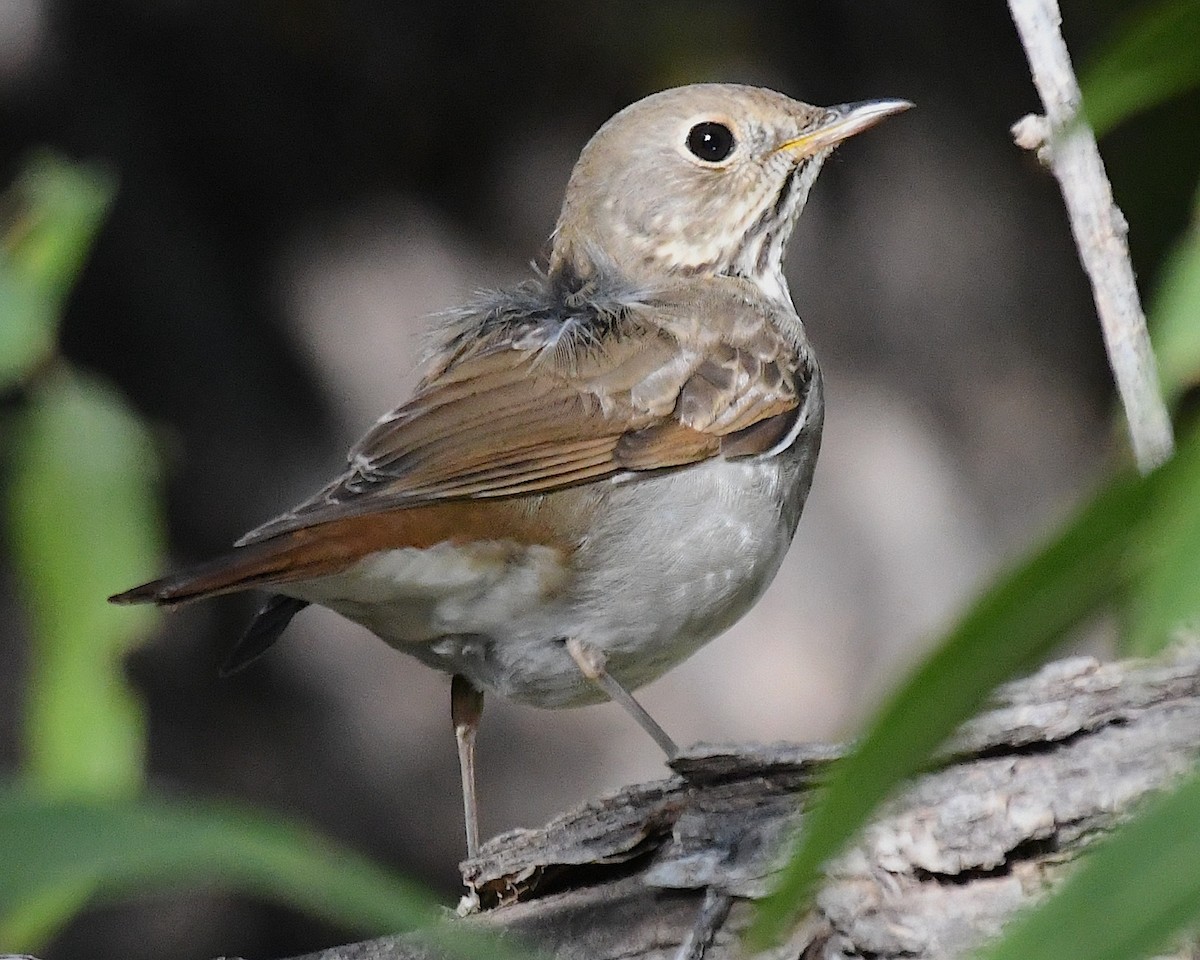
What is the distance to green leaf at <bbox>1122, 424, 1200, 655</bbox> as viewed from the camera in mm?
674

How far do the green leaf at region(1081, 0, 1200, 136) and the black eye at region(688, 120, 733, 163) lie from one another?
276 cm

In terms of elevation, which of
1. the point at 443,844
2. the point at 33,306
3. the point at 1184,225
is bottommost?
the point at 443,844

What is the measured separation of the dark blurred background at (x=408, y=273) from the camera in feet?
13.8

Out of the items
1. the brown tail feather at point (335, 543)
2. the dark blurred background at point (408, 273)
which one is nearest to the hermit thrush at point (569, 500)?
the brown tail feather at point (335, 543)

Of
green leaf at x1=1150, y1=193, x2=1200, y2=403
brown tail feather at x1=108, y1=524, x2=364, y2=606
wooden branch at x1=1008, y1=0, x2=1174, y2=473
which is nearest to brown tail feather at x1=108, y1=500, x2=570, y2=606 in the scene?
brown tail feather at x1=108, y1=524, x2=364, y2=606

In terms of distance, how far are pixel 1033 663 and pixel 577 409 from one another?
2.26m

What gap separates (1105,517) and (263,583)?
192cm

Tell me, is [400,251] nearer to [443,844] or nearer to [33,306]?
[443,844]

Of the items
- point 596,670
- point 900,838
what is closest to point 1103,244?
point 900,838

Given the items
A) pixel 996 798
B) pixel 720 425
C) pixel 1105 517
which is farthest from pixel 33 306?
pixel 1105 517

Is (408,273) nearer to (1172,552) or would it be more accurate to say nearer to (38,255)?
(38,255)

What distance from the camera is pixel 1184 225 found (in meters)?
4.08

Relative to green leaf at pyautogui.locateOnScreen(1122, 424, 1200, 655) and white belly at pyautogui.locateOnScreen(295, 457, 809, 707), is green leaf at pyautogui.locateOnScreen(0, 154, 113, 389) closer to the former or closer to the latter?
white belly at pyautogui.locateOnScreen(295, 457, 809, 707)

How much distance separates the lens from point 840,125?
136 inches
